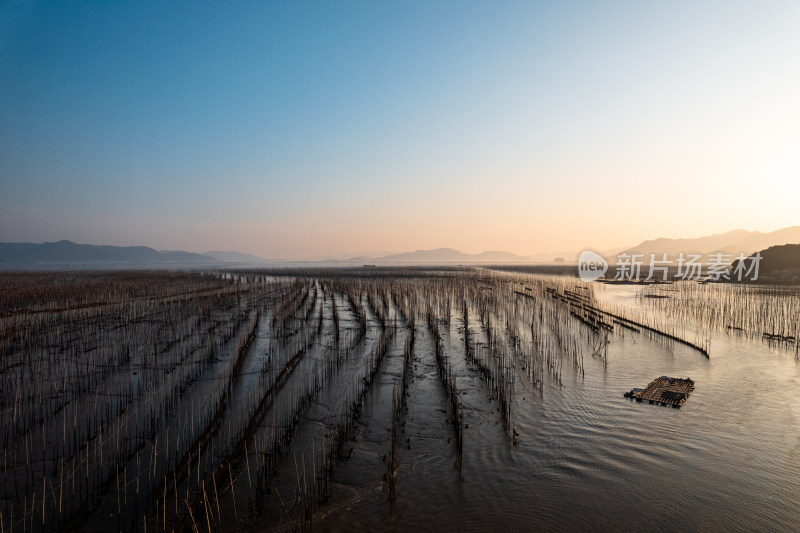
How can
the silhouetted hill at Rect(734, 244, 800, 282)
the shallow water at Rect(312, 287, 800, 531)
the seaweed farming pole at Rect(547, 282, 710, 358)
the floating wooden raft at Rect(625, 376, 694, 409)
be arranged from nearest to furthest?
the shallow water at Rect(312, 287, 800, 531) < the floating wooden raft at Rect(625, 376, 694, 409) < the seaweed farming pole at Rect(547, 282, 710, 358) < the silhouetted hill at Rect(734, 244, 800, 282)

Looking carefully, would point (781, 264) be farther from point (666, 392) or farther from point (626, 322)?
point (666, 392)

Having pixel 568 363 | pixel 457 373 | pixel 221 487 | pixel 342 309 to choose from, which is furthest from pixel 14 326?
pixel 568 363

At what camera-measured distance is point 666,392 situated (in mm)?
8328

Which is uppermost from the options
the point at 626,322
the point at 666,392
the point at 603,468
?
the point at 626,322

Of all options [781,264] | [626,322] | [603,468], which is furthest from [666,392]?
[781,264]

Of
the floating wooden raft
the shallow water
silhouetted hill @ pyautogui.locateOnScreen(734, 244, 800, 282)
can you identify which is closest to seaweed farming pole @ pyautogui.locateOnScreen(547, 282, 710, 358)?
the floating wooden raft

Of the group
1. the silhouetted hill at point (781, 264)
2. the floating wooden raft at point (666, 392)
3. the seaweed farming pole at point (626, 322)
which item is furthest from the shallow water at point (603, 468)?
the silhouetted hill at point (781, 264)

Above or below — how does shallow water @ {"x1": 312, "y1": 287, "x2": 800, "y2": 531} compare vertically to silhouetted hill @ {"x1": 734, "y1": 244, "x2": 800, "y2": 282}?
below

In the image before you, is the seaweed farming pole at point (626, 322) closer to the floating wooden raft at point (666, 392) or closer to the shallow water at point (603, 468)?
the floating wooden raft at point (666, 392)

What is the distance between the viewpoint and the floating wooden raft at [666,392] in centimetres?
784

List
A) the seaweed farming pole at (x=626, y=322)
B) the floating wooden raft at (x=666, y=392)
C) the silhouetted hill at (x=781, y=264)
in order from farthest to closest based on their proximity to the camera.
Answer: the silhouetted hill at (x=781, y=264) < the seaweed farming pole at (x=626, y=322) < the floating wooden raft at (x=666, y=392)

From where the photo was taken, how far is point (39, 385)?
8.60 metres

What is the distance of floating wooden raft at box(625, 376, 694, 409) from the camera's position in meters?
7.84

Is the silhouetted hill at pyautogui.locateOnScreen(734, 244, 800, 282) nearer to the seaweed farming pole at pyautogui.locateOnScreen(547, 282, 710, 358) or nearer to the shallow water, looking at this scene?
the seaweed farming pole at pyautogui.locateOnScreen(547, 282, 710, 358)
